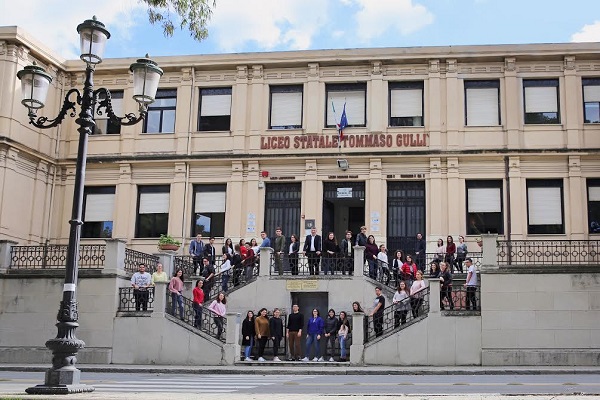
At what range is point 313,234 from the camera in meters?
26.2

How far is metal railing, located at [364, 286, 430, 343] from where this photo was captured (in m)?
23.7

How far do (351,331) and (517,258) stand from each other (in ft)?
17.4

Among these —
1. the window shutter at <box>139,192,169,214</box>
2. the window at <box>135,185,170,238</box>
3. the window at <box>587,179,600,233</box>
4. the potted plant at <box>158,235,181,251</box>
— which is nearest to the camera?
the potted plant at <box>158,235,181,251</box>

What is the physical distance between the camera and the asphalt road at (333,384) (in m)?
14.4

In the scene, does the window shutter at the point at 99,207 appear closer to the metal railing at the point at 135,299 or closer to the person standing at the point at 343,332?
the metal railing at the point at 135,299

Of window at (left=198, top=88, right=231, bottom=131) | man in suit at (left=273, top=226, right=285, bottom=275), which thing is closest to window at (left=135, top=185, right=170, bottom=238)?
window at (left=198, top=88, right=231, bottom=131)

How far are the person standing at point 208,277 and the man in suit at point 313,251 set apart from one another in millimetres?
3099

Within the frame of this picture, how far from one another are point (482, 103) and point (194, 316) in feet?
44.8

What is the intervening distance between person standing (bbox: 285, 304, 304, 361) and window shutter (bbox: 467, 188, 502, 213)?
8.89 m

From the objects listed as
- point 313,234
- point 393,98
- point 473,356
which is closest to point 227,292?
point 313,234

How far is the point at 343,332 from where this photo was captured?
928 inches

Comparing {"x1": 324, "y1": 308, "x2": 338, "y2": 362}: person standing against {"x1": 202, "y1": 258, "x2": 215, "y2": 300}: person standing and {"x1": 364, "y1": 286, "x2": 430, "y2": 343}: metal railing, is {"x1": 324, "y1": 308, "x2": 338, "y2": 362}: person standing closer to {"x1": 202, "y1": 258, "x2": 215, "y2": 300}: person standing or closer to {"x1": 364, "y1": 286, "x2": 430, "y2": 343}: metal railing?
{"x1": 364, "y1": 286, "x2": 430, "y2": 343}: metal railing

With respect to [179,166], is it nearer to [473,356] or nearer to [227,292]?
[227,292]

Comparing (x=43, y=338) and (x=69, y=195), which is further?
(x=69, y=195)
